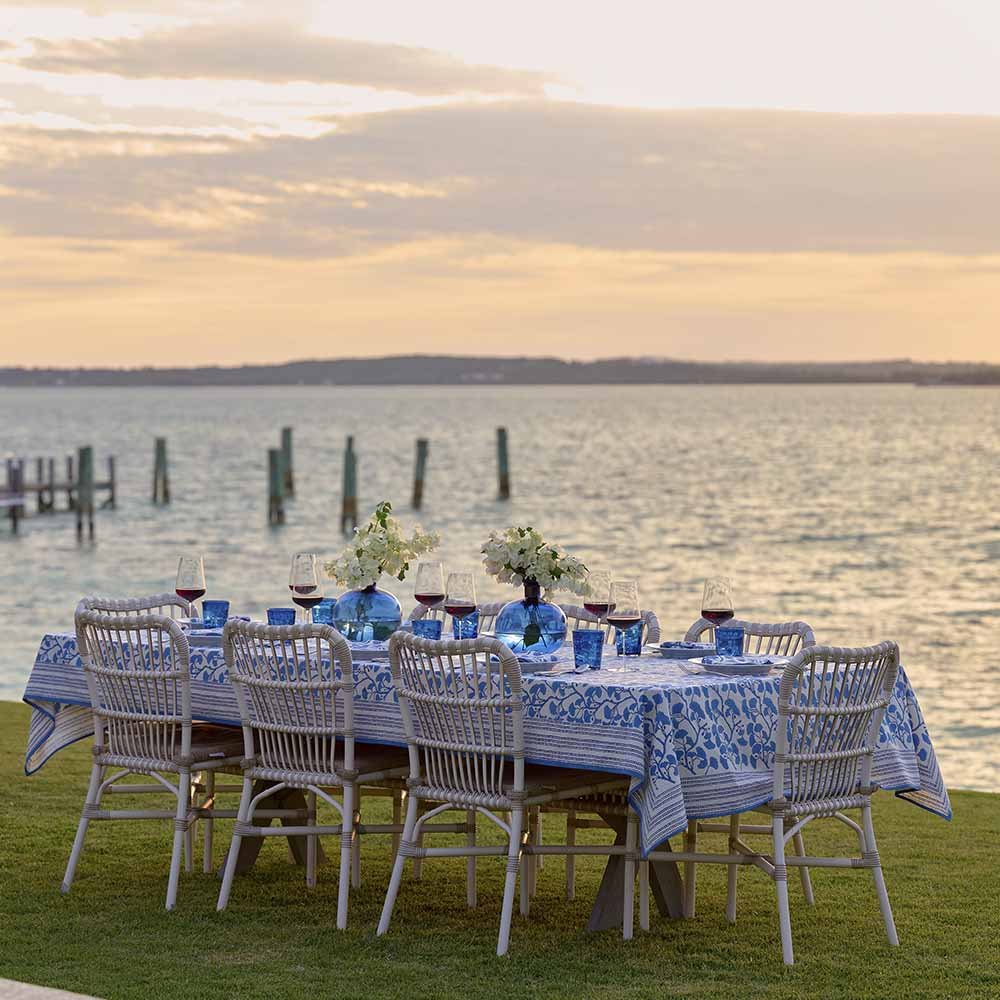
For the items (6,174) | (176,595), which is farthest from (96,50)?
(176,595)

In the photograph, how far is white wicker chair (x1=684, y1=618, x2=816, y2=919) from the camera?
586cm

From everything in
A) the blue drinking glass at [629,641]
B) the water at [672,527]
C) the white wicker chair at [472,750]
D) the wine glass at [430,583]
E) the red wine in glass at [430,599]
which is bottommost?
the water at [672,527]

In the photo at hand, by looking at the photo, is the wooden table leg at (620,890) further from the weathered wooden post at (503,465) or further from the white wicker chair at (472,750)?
the weathered wooden post at (503,465)

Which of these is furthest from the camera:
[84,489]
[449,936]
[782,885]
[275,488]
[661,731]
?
[275,488]

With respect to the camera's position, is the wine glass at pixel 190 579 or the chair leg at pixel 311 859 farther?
the wine glass at pixel 190 579

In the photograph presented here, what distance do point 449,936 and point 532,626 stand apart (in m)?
1.03

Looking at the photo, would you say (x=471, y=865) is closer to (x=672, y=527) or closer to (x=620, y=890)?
(x=620, y=890)

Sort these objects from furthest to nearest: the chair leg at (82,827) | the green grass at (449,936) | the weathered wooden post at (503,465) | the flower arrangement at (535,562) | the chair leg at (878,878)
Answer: the weathered wooden post at (503,465), the chair leg at (82,827), the flower arrangement at (535,562), the chair leg at (878,878), the green grass at (449,936)

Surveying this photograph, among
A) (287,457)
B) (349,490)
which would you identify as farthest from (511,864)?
(287,457)

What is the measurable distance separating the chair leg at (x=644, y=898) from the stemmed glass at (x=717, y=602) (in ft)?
2.72

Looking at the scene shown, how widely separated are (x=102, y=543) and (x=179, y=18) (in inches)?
904

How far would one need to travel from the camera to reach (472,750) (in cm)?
530

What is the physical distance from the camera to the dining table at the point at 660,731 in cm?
506

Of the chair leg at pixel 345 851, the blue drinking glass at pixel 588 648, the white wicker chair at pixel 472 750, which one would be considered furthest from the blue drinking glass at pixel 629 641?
the chair leg at pixel 345 851
